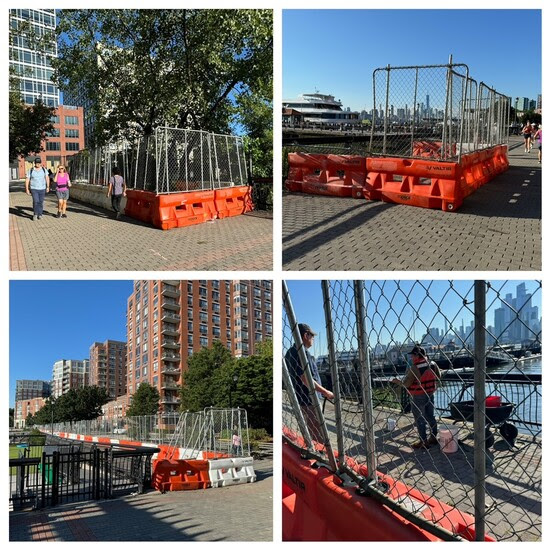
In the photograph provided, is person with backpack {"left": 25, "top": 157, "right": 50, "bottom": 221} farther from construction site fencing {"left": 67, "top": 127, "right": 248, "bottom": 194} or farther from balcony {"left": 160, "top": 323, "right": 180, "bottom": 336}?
balcony {"left": 160, "top": 323, "right": 180, "bottom": 336}

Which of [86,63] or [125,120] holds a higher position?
[86,63]

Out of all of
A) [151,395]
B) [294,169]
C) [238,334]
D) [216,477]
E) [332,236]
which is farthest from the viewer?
[151,395]

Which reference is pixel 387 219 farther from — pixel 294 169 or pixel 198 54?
pixel 198 54

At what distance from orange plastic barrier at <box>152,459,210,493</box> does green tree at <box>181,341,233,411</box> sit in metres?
27.3

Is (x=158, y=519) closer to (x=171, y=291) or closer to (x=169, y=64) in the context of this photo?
(x=169, y=64)

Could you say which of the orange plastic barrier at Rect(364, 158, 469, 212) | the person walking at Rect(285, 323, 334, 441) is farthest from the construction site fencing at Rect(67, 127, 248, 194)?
the person walking at Rect(285, 323, 334, 441)

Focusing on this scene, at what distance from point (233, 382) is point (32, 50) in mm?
19947

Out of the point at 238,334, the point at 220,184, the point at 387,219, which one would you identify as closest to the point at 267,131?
the point at 220,184

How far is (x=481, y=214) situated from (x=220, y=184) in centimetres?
744

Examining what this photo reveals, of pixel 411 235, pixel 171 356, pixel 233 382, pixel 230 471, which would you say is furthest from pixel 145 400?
pixel 411 235

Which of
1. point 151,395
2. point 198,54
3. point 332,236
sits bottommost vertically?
point 151,395

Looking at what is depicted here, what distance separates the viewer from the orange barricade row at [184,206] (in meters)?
11.7

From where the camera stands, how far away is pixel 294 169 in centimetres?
1188

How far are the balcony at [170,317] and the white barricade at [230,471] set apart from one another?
93.4ft
